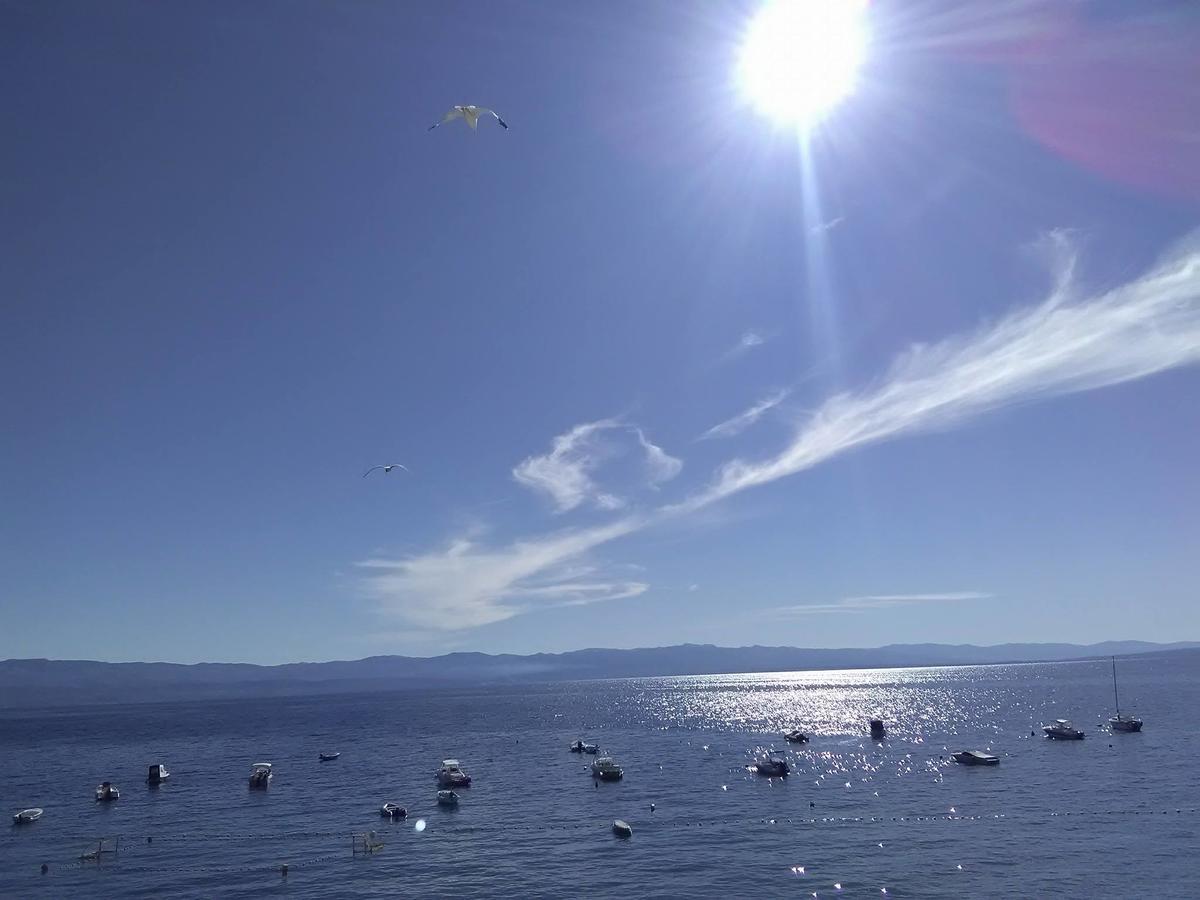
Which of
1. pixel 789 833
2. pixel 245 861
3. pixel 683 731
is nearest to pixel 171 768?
pixel 245 861

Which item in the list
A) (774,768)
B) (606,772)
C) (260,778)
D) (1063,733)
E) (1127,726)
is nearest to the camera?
(774,768)

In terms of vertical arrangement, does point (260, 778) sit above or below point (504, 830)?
below

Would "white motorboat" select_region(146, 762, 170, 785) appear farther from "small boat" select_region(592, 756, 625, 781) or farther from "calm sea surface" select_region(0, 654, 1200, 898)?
"small boat" select_region(592, 756, 625, 781)

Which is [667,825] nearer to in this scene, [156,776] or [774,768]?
[774,768]

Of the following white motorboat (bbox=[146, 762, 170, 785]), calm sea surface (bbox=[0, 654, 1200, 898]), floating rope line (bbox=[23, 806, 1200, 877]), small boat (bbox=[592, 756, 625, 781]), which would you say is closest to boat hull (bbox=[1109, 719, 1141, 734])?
calm sea surface (bbox=[0, 654, 1200, 898])

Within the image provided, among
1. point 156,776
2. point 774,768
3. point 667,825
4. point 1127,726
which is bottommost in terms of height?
point 156,776

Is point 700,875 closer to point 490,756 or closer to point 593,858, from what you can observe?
point 593,858

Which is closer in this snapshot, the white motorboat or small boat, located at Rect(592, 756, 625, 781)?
small boat, located at Rect(592, 756, 625, 781)

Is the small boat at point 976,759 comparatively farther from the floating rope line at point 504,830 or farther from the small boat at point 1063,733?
the small boat at point 1063,733

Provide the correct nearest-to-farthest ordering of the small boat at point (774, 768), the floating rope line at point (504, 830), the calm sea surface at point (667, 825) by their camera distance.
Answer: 1. the calm sea surface at point (667, 825)
2. the floating rope line at point (504, 830)
3. the small boat at point (774, 768)

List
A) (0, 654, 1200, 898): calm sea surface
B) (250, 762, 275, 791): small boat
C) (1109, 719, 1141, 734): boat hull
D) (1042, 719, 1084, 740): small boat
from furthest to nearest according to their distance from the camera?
1. (1109, 719, 1141, 734): boat hull
2. (1042, 719, 1084, 740): small boat
3. (250, 762, 275, 791): small boat
4. (0, 654, 1200, 898): calm sea surface

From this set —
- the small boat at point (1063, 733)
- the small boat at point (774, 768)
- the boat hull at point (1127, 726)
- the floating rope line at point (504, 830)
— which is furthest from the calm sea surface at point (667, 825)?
the small boat at point (1063, 733)

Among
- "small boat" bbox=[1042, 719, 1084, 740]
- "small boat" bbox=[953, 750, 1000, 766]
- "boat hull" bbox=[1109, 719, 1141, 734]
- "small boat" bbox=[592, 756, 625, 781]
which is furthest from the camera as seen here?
"boat hull" bbox=[1109, 719, 1141, 734]

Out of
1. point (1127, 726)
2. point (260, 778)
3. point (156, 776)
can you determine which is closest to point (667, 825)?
point (260, 778)
